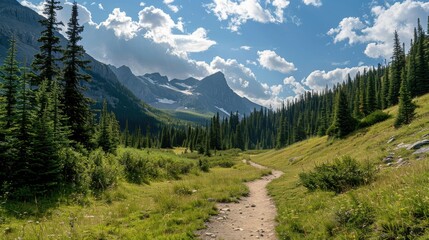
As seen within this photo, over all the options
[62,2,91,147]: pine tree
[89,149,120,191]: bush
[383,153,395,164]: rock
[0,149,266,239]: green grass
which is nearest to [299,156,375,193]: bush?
[0,149,266,239]: green grass

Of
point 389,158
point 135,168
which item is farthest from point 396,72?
point 135,168

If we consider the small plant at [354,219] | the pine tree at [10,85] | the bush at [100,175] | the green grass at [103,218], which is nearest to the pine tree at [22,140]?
the pine tree at [10,85]

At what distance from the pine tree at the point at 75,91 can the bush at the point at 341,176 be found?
2129cm

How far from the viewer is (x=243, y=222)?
38.8 ft

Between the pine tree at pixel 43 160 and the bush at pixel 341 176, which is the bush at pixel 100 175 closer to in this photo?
the pine tree at pixel 43 160

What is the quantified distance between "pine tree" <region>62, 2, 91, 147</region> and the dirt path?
17.5 metres

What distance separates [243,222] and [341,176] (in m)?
5.17

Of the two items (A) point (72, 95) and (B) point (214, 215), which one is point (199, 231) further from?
(A) point (72, 95)

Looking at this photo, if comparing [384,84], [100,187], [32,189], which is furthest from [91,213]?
[384,84]

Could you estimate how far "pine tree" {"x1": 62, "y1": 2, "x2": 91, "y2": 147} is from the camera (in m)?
26.2

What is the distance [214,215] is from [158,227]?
10.6 feet

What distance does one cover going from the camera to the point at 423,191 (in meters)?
6.47

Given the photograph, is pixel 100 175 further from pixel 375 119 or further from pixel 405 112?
pixel 375 119

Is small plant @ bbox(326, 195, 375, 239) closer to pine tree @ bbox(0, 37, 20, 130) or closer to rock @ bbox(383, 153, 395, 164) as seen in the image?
rock @ bbox(383, 153, 395, 164)
